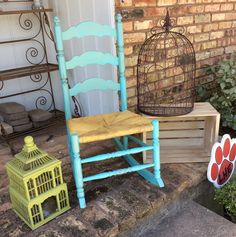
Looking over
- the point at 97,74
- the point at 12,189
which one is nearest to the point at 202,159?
the point at 97,74

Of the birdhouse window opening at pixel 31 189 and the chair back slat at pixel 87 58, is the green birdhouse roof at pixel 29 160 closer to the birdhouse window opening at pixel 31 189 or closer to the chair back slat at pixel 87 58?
the birdhouse window opening at pixel 31 189

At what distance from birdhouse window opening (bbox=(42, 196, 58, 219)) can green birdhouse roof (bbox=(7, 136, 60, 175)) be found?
21 cm

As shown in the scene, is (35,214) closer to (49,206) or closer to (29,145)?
(49,206)

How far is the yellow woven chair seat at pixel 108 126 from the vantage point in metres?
1.47

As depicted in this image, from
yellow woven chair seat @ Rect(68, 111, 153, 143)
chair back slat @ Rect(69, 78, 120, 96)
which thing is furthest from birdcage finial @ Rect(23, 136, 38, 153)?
chair back slat @ Rect(69, 78, 120, 96)

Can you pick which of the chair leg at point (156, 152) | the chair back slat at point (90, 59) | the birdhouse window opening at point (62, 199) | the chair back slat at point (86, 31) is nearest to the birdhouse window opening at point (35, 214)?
the birdhouse window opening at point (62, 199)

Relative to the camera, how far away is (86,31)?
170cm

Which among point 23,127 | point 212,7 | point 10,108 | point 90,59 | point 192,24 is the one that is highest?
point 212,7

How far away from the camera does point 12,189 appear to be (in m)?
1.47

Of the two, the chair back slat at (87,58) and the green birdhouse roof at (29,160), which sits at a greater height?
the chair back slat at (87,58)

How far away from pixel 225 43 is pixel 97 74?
144 centimetres

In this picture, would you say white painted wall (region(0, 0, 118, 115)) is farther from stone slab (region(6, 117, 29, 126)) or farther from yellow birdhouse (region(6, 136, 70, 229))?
yellow birdhouse (region(6, 136, 70, 229))

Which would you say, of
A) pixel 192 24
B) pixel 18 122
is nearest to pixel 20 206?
pixel 18 122

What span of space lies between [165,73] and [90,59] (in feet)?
2.76
